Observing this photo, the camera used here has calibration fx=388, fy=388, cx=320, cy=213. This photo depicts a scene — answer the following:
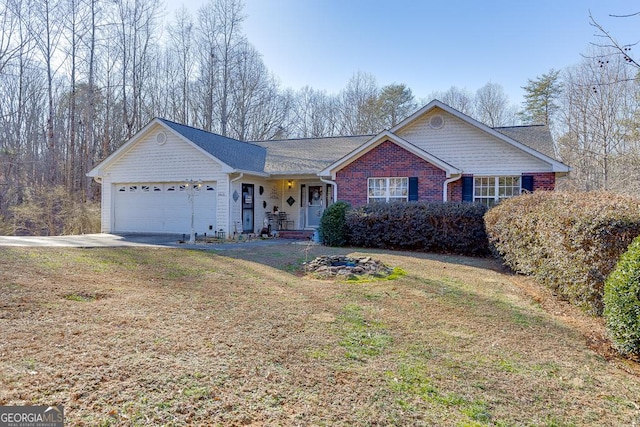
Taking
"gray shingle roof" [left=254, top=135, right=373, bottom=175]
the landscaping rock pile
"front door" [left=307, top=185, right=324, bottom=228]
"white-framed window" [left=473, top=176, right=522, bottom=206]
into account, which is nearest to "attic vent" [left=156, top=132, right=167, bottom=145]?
"gray shingle roof" [left=254, top=135, right=373, bottom=175]

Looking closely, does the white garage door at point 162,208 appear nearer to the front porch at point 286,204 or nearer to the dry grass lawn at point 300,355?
the front porch at point 286,204

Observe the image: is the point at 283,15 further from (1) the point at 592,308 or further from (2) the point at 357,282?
(1) the point at 592,308

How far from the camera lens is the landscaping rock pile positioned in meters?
7.77

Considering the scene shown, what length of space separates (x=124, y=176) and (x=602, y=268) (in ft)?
55.4

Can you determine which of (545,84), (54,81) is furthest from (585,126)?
(54,81)

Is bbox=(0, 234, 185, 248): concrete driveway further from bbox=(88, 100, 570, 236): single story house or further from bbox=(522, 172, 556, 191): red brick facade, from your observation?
bbox=(522, 172, 556, 191): red brick facade

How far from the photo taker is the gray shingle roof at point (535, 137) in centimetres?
1451

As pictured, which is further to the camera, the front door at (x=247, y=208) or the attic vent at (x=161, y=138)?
the attic vent at (x=161, y=138)

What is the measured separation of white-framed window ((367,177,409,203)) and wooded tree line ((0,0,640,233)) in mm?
9443

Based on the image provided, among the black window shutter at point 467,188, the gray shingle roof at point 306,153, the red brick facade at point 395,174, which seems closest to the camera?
the red brick facade at point 395,174

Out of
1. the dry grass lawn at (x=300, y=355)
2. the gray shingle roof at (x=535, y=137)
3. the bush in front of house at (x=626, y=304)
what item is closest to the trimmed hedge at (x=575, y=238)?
the dry grass lawn at (x=300, y=355)

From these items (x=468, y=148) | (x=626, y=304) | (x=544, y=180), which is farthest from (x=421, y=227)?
(x=626, y=304)

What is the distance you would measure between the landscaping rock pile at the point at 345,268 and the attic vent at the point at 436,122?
8.27 m

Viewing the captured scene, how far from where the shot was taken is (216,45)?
28.5 metres
